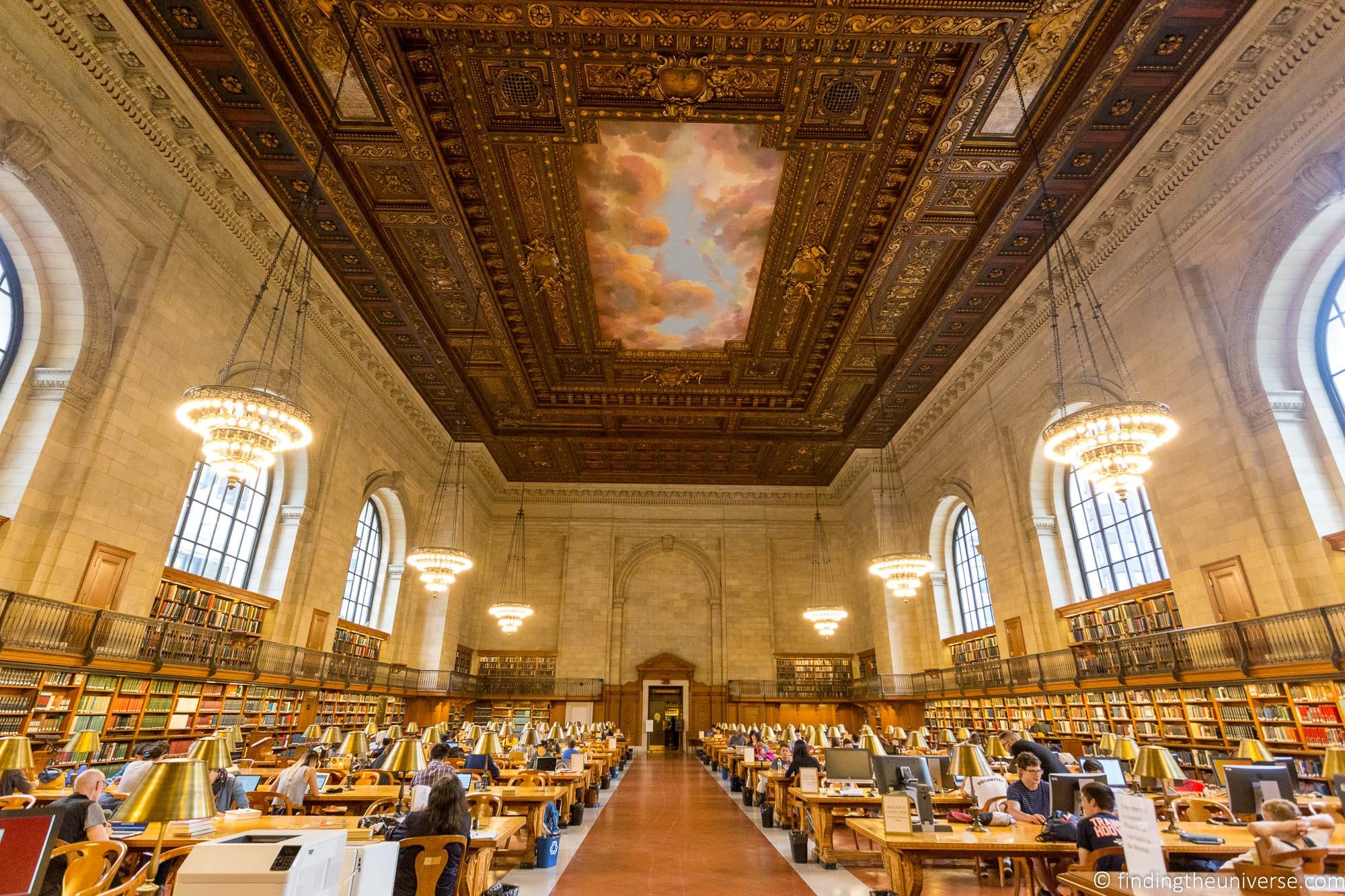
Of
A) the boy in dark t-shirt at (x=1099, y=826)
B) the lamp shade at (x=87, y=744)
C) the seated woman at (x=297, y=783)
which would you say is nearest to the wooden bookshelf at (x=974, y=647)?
the boy in dark t-shirt at (x=1099, y=826)

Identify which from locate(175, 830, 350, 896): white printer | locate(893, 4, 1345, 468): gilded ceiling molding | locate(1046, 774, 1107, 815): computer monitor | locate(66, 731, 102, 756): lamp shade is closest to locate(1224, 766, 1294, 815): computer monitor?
locate(1046, 774, 1107, 815): computer monitor

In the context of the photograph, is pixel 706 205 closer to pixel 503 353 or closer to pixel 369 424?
pixel 503 353

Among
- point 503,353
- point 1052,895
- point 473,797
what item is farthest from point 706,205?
point 1052,895

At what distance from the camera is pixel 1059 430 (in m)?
7.08

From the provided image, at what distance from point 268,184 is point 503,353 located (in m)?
5.19

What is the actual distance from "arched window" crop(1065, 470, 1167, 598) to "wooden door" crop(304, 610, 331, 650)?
1317cm

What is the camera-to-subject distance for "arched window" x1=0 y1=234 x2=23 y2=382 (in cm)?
705

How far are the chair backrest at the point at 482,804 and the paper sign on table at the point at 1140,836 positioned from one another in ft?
→ 12.6

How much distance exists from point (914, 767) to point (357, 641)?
12.7 meters

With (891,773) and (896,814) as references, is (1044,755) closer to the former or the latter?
(891,773)

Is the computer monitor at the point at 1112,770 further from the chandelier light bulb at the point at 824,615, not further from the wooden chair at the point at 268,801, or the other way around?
the chandelier light bulb at the point at 824,615

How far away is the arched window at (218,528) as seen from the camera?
9.49 metres

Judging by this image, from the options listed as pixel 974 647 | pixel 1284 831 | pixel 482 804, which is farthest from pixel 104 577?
pixel 974 647

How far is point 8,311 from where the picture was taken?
23.4 ft
